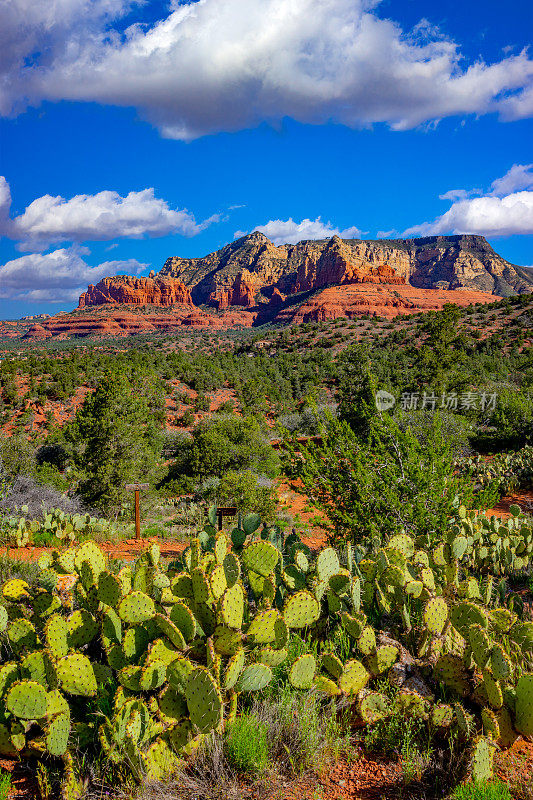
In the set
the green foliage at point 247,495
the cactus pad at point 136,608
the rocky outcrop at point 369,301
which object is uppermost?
the rocky outcrop at point 369,301

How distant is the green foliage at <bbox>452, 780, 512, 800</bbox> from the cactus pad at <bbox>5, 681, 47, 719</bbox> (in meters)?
1.95

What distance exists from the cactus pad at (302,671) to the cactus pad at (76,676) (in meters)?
1.07

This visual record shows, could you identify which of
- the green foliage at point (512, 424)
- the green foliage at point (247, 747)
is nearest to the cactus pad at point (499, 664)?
the green foliage at point (247, 747)

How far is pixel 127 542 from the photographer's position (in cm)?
1004

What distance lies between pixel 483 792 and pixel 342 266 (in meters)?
121

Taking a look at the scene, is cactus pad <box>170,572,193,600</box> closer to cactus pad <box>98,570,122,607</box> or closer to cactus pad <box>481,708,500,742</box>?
cactus pad <box>98,570,122,607</box>

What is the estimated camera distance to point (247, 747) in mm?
2236

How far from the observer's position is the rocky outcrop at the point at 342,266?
126125mm

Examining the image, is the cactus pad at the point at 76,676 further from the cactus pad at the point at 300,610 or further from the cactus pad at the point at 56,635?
the cactus pad at the point at 300,610

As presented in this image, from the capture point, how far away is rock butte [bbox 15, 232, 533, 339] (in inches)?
3812

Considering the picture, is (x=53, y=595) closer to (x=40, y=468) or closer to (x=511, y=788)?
(x=511, y=788)

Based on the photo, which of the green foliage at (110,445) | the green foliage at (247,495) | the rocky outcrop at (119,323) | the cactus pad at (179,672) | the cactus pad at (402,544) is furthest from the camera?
the rocky outcrop at (119,323)

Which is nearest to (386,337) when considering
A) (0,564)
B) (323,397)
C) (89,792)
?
(323,397)

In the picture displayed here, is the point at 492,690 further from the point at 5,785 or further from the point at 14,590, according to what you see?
the point at 14,590
